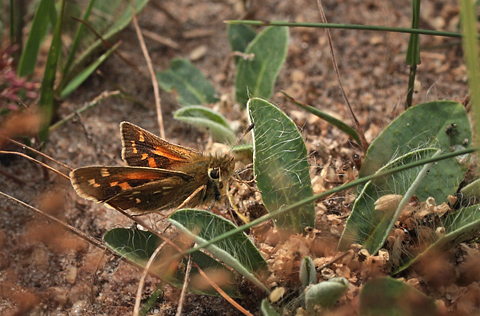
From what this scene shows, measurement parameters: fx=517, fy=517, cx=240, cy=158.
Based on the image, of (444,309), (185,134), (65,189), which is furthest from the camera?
(185,134)

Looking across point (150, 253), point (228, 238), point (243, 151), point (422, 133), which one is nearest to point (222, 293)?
point (228, 238)

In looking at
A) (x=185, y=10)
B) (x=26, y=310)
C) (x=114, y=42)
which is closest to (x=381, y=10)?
(x=185, y=10)

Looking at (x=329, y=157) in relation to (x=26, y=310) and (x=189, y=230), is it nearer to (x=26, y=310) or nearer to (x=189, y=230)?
(x=189, y=230)

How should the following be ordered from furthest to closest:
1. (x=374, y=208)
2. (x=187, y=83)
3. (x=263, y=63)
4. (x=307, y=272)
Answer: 1. (x=187, y=83)
2. (x=263, y=63)
3. (x=374, y=208)
4. (x=307, y=272)

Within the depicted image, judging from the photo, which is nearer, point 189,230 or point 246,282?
point 189,230

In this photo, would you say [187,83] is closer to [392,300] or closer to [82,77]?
[82,77]

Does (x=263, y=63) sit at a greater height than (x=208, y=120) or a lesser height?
greater
